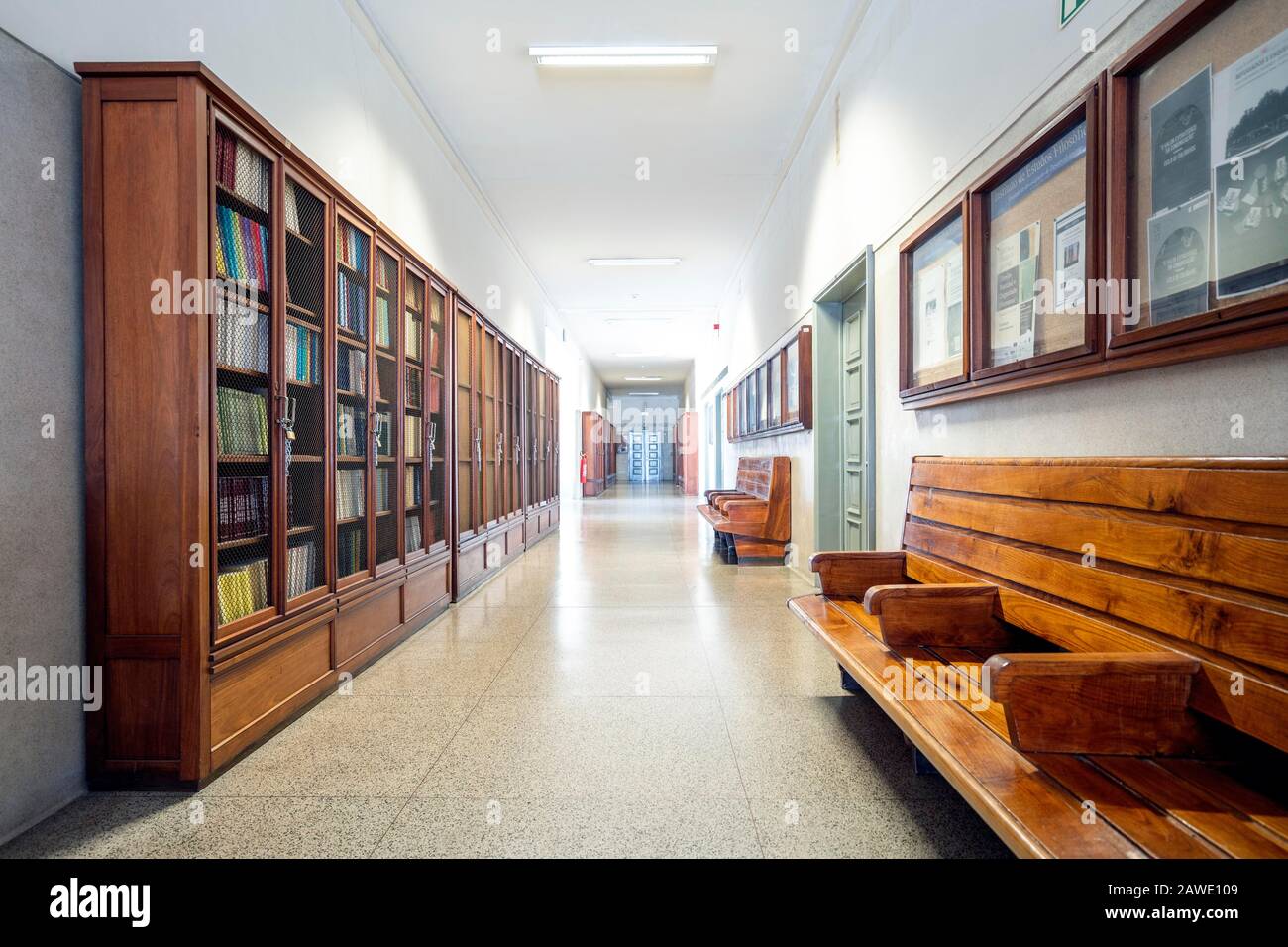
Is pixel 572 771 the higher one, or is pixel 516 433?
pixel 516 433

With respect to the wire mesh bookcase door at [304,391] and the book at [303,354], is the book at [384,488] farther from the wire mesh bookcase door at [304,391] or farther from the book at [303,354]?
the book at [303,354]

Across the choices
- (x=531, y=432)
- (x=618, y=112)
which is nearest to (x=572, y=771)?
(x=618, y=112)

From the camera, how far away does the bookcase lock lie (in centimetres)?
248

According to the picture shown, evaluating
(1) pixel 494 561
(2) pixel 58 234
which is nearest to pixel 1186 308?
(2) pixel 58 234

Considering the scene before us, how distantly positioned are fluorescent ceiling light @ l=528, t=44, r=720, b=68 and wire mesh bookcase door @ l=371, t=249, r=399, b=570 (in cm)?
166

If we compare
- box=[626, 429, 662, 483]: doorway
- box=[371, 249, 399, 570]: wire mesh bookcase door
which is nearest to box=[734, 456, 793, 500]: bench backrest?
box=[371, 249, 399, 570]: wire mesh bookcase door

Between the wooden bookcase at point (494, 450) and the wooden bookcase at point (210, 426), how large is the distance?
1827 millimetres

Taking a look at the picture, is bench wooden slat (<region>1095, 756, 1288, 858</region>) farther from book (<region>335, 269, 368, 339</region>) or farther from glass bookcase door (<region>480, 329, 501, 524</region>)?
glass bookcase door (<region>480, 329, 501, 524</region>)

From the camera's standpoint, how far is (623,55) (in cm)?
405

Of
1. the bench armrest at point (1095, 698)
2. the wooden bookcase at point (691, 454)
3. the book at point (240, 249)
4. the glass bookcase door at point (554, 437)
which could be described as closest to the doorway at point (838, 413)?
the bench armrest at point (1095, 698)

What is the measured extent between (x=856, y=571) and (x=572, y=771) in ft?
4.53

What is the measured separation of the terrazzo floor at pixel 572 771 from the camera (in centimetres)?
172

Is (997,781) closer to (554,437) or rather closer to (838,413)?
(838,413)

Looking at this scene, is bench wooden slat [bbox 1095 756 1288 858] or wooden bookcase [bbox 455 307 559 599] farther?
wooden bookcase [bbox 455 307 559 599]
